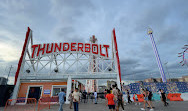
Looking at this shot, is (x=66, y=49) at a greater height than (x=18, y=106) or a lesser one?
greater

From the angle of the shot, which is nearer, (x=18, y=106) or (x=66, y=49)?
(x=18, y=106)

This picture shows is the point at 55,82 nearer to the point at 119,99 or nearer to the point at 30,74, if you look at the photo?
the point at 30,74

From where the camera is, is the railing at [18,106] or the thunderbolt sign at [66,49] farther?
the thunderbolt sign at [66,49]

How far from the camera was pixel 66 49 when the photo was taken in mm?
17734

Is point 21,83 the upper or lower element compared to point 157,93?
upper

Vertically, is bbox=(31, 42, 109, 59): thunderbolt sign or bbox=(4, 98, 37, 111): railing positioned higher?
bbox=(31, 42, 109, 59): thunderbolt sign

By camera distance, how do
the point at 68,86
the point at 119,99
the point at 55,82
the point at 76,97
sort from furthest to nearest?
the point at 55,82 → the point at 68,86 → the point at 119,99 → the point at 76,97

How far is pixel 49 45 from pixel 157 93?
68.1 feet

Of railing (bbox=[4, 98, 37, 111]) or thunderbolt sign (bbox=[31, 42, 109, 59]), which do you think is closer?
railing (bbox=[4, 98, 37, 111])

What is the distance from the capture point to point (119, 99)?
25.1ft

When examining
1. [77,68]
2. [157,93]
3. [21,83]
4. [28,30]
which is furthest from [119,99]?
[28,30]

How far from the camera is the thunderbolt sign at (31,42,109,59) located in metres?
17.5

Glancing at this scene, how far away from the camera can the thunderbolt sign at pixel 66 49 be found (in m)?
17.5

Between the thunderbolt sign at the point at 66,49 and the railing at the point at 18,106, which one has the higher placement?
the thunderbolt sign at the point at 66,49
